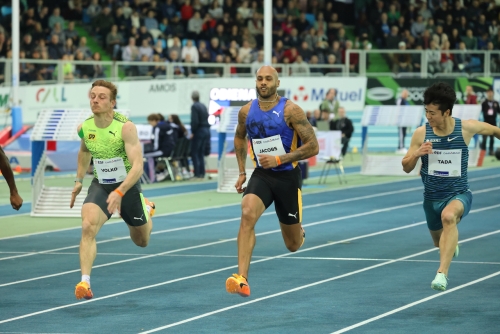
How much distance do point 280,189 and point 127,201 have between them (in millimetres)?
1374

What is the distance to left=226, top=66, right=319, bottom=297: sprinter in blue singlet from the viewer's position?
31.7 feet

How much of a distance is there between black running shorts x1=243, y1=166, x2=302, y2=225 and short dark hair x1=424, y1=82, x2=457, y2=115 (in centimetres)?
132

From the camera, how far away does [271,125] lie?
9820 mm

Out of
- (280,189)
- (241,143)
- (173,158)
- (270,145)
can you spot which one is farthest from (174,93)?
(270,145)

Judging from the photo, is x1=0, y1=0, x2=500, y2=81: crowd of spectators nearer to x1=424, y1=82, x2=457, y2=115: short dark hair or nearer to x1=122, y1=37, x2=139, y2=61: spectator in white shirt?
x1=122, y1=37, x2=139, y2=61: spectator in white shirt

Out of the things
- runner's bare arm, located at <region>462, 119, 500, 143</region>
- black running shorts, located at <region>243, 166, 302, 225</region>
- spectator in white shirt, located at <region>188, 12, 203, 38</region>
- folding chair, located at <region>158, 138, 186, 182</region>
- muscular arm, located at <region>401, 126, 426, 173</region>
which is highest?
spectator in white shirt, located at <region>188, 12, 203, 38</region>

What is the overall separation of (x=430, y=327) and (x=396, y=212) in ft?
33.8

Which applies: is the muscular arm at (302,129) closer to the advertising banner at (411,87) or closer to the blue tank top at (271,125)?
the blue tank top at (271,125)

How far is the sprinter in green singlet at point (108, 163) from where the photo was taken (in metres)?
9.69

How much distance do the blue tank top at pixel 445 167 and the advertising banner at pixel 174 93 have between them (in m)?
15.7

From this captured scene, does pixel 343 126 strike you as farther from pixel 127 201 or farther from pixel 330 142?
pixel 127 201

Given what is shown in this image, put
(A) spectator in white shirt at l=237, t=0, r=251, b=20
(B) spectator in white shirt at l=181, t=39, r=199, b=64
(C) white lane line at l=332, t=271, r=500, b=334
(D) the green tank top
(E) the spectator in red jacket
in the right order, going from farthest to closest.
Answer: (A) spectator in white shirt at l=237, t=0, r=251, b=20 < (E) the spectator in red jacket < (B) spectator in white shirt at l=181, t=39, r=199, b=64 < (D) the green tank top < (C) white lane line at l=332, t=271, r=500, b=334

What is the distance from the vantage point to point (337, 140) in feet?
92.9

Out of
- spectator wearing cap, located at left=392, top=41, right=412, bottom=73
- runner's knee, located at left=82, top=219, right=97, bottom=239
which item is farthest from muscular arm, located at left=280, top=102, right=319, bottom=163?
spectator wearing cap, located at left=392, top=41, right=412, bottom=73
